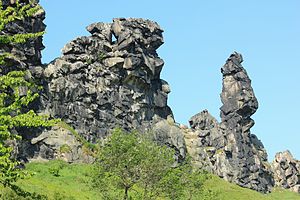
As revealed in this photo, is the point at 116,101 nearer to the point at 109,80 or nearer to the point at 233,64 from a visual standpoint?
the point at 109,80

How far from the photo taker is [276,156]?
13362cm

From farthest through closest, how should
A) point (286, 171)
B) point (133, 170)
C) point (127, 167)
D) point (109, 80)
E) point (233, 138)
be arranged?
point (286, 171)
point (233, 138)
point (109, 80)
point (133, 170)
point (127, 167)

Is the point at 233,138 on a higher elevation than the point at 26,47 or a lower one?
higher

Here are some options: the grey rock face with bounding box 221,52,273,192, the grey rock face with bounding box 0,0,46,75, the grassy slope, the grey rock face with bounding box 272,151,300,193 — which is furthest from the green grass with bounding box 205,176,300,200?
the grey rock face with bounding box 0,0,46,75

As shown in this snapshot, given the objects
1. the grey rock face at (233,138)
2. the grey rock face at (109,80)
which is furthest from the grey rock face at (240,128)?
the grey rock face at (109,80)

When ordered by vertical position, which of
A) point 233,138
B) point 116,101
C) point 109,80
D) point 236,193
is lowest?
point 236,193

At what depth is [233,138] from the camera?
121062 mm

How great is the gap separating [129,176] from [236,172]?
74.9m

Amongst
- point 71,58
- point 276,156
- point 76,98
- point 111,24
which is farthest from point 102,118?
point 276,156

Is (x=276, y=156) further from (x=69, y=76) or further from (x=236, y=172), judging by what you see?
(x=69, y=76)

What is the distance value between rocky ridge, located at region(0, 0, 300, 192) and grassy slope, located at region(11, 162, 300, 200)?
497cm

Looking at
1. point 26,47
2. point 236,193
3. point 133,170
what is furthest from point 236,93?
point 133,170

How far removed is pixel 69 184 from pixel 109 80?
109ft

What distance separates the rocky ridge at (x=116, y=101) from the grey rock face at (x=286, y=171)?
22.3 ft
